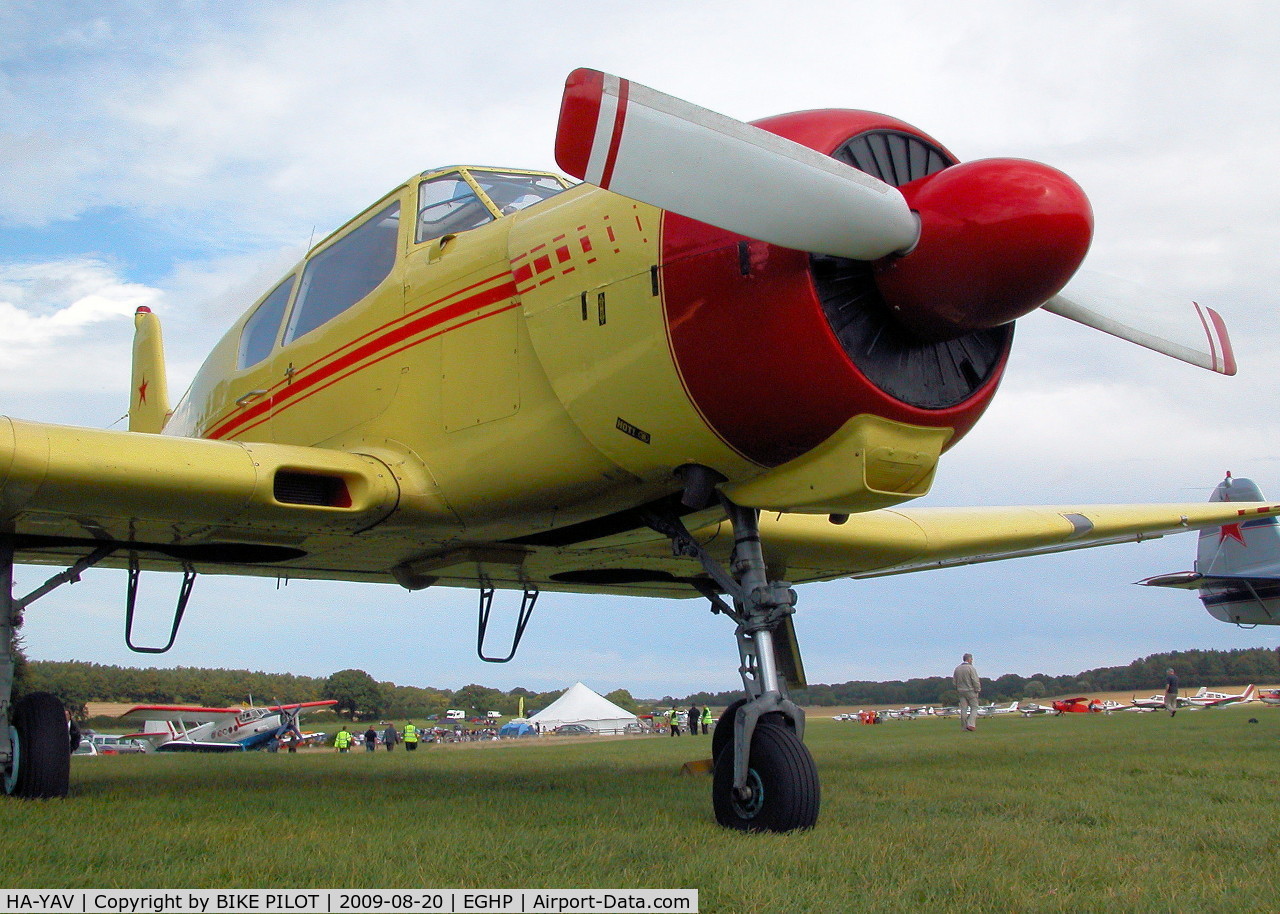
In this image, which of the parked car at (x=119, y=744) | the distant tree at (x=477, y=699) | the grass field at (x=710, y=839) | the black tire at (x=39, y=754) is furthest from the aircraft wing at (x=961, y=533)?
the distant tree at (x=477, y=699)

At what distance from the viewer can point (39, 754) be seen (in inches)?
251

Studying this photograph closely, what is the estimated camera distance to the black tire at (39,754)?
635 centimetres

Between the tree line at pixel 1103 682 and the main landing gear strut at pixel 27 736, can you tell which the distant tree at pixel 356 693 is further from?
the main landing gear strut at pixel 27 736

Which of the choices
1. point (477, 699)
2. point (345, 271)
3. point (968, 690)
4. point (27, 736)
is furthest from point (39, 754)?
point (477, 699)

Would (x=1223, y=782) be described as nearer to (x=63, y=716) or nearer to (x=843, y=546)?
(x=843, y=546)

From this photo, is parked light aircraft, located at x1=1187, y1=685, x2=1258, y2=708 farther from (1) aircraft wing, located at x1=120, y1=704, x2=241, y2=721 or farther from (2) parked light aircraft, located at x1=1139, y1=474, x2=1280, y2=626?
(1) aircraft wing, located at x1=120, y1=704, x2=241, y2=721

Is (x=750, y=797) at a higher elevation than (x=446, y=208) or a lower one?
lower

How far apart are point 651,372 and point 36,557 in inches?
229

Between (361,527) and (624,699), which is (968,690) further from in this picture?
(624,699)

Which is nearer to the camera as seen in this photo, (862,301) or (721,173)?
(721,173)

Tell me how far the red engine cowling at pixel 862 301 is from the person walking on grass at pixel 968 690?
1227 cm

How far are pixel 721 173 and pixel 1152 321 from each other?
124 inches

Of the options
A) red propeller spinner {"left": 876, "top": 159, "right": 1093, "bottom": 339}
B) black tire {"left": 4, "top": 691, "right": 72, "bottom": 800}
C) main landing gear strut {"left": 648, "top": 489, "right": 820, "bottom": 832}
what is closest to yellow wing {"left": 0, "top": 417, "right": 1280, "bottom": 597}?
main landing gear strut {"left": 648, "top": 489, "right": 820, "bottom": 832}

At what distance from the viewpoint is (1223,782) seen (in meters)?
6.61
